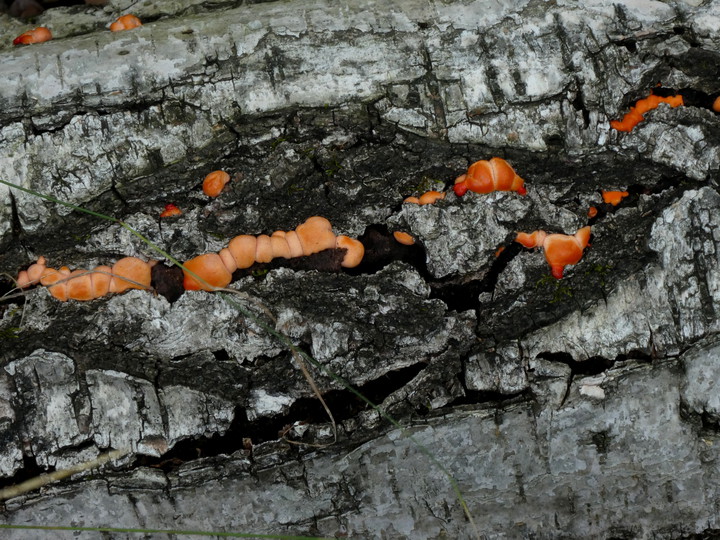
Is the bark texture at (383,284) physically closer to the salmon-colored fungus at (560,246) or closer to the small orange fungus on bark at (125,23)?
the salmon-colored fungus at (560,246)

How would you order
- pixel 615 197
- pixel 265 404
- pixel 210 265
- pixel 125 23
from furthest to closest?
pixel 125 23 < pixel 615 197 < pixel 210 265 < pixel 265 404

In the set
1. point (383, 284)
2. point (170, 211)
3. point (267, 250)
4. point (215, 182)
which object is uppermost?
point (215, 182)

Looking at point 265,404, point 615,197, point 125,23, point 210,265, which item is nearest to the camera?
point 265,404

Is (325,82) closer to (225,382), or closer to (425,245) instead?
(425,245)

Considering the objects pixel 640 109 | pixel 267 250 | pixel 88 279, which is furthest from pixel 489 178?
pixel 88 279

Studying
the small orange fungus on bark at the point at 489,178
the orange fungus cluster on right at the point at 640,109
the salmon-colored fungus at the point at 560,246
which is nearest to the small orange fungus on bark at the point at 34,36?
the small orange fungus on bark at the point at 489,178

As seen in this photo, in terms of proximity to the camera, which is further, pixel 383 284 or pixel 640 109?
pixel 640 109

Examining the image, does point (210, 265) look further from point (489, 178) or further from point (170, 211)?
→ point (489, 178)
